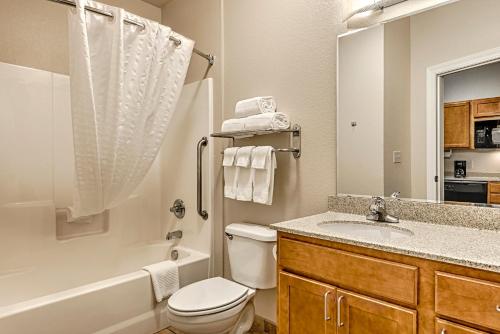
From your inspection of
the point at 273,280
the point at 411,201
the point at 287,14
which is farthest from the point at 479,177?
the point at 287,14

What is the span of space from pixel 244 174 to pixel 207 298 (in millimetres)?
786

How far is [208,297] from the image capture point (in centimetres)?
175

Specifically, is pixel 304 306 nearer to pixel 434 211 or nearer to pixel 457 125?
pixel 434 211

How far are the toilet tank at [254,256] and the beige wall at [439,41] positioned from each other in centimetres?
85

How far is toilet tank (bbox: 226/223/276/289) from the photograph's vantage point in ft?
6.15

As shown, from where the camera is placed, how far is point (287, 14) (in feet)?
6.60

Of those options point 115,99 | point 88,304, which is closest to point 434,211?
point 115,99

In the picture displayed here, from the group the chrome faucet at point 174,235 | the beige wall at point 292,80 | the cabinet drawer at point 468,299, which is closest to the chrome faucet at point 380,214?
the beige wall at point 292,80

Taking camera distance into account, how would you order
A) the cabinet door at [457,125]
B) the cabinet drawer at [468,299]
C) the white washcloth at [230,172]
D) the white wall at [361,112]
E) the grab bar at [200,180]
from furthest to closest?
the grab bar at [200,180], the white washcloth at [230,172], the white wall at [361,112], the cabinet door at [457,125], the cabinet drawer at [468,299]

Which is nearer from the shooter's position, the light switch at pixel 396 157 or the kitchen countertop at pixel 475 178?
the kitchen countertop at pixel 475 178

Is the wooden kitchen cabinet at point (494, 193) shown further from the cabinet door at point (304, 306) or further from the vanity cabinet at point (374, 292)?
the cabinet door at point (304, 306)

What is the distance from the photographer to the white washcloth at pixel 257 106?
198 centimetres

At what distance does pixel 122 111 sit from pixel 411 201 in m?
1.60

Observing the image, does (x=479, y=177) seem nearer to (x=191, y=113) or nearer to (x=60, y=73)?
(x=191, y=113)
